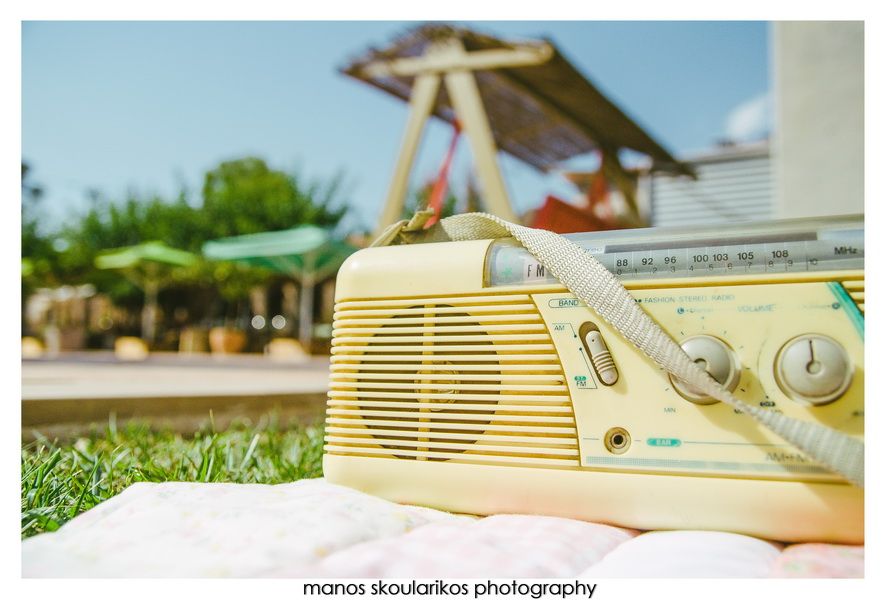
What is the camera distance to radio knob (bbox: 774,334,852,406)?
635 mm

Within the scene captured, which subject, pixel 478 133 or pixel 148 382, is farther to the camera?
pixel 478 133

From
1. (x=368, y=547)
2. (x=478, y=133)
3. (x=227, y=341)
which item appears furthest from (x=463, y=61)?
(x=227, y=341)

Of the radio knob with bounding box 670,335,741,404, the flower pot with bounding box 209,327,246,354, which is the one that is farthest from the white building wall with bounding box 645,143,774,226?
the radio knob with bounding box 670,335,741,404

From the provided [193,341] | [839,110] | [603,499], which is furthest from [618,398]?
[193,341]

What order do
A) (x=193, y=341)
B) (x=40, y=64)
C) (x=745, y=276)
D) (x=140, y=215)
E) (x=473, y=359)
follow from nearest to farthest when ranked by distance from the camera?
(x=745, y=276) → (x=473, y=359) → (x=40, y=64) → (x=193, y=341) → (x=140, y=215)

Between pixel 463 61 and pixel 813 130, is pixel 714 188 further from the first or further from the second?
pixel 463 61

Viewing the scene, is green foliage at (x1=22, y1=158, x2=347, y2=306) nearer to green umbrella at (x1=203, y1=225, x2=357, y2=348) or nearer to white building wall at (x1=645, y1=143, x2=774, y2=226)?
green umbrella at (x1=203, y1=225, x2=357, y2=348)

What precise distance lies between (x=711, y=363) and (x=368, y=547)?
0.37 meters

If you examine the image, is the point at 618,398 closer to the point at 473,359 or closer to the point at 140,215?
the point at 473,359

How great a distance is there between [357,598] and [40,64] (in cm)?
98

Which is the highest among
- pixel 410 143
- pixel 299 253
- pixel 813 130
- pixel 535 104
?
pixel 535 104

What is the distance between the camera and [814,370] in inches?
25.3

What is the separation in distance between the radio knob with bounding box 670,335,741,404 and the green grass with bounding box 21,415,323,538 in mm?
664

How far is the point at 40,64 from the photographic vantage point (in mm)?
1090
